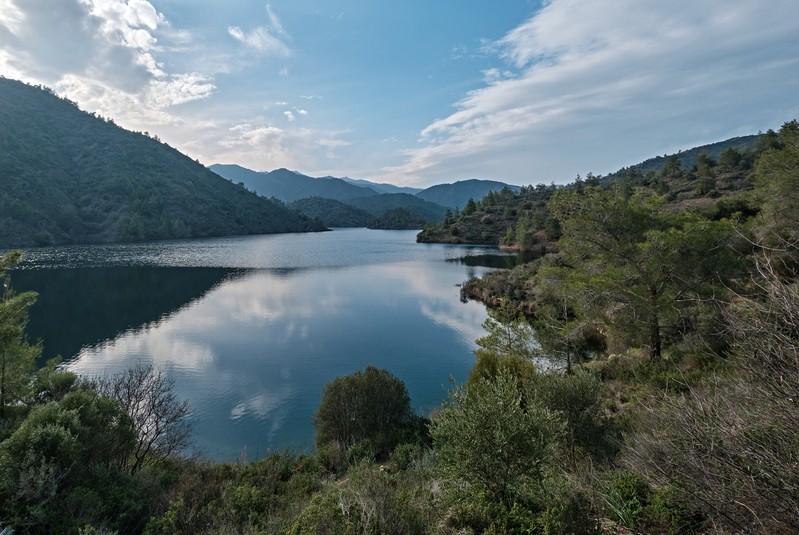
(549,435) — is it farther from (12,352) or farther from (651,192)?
(651,192)

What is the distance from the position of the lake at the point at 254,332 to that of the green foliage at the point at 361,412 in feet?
6.22

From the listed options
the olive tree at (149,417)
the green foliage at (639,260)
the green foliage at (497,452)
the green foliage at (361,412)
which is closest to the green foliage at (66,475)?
the olive tree at (149,417)

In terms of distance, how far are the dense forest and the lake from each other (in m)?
2.43

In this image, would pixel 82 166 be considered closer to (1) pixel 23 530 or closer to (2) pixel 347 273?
(2) pixel 347 273

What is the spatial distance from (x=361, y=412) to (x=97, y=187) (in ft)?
488

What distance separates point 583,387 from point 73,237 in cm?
12946

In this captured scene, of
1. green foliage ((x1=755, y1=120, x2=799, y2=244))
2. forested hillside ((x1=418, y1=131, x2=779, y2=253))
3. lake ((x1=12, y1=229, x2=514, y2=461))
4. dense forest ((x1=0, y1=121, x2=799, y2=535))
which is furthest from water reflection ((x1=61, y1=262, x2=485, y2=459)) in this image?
green foliage ((x1=755, y1=120, x2=799, y2=244))

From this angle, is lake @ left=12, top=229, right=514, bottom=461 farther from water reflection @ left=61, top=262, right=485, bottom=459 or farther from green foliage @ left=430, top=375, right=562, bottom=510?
green foliage @ left=430, top=375, right=562, bottom=510

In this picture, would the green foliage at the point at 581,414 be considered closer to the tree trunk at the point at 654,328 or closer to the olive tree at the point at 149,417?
the tree trunk at the point at 654,328

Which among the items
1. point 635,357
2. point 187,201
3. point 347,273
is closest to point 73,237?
point 187,201

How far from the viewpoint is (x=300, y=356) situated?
24.6 meters

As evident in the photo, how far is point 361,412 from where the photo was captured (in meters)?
14.7

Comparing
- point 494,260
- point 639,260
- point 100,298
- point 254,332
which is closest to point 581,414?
point 639,260

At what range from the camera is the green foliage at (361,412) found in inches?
566
